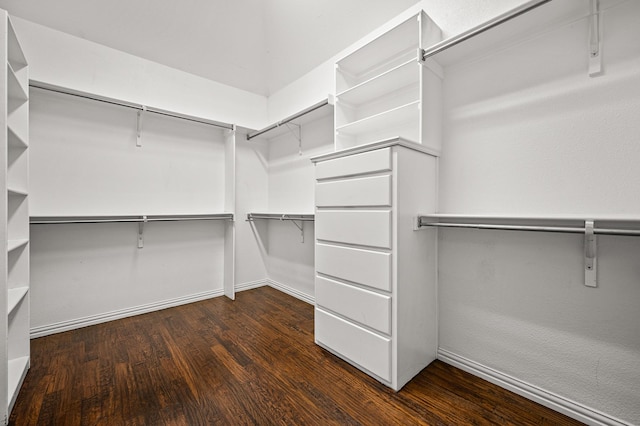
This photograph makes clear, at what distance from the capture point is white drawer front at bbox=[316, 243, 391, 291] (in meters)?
1.64

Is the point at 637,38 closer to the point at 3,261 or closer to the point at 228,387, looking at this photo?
the point at 228,387

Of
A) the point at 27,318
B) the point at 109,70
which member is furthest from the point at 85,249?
the point at 109,70

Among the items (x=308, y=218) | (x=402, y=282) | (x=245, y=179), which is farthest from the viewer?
(x=245, y=179)

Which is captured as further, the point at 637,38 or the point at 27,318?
the point at 27,318

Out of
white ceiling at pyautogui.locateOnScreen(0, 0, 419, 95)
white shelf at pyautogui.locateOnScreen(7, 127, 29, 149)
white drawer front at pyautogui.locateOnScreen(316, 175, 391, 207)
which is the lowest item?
white drawer front at pyautogui.locateOnScreen(316, 175, 391, 207)

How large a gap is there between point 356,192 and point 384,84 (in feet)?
3.04

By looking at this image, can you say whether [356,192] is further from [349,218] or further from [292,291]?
[292,291]

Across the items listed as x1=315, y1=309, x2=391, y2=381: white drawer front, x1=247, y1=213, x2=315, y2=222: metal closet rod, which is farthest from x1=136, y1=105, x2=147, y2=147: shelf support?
x1=315, y1=309, x2=391, y2=381: white drawer front

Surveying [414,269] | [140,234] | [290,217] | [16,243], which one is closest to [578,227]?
[414,269]

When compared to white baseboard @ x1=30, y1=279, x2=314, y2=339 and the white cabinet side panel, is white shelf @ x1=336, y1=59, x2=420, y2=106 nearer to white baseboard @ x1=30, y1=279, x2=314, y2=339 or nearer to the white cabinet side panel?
the white cabinet side panel

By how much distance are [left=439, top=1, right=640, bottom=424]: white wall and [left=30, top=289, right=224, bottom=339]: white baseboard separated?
2.59 meters

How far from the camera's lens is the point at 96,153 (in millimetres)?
2562

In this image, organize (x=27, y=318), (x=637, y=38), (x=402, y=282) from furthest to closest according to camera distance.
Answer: (x=27, y=318) → (x=402, y=282) → (x=637, y=38)

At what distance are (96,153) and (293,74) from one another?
2.21 metres
